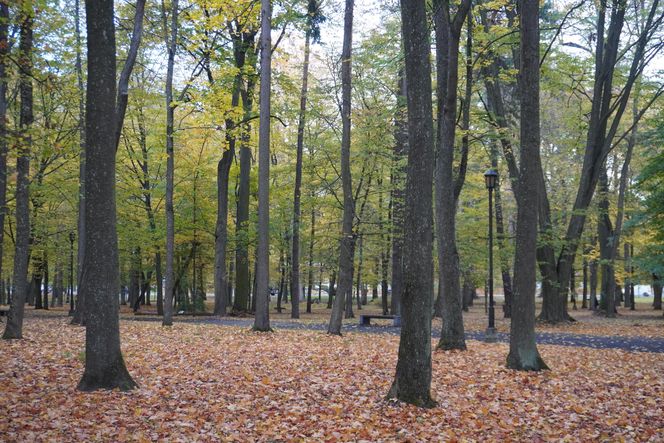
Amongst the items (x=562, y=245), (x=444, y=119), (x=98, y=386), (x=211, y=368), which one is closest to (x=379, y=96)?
(x=562, y=245)

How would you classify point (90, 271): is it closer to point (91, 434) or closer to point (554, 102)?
point (91, 434)

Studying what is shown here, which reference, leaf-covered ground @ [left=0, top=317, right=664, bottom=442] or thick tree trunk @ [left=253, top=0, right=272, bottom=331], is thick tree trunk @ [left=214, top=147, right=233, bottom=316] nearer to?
thick tree trunk @ [left=253, top=0, right=272, bottom=331]

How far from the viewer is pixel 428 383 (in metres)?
6.39

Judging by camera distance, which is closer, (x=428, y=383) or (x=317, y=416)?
(x=317, y=416)

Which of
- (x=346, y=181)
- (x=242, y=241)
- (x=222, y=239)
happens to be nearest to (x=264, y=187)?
(x=346, y=181)

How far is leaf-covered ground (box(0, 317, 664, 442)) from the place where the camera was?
541 centimetres

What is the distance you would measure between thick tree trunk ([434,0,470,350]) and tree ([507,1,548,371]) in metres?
1.78

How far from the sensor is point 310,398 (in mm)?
6688

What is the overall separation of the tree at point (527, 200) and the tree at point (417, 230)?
334 cm

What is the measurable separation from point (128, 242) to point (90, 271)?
18.5 m

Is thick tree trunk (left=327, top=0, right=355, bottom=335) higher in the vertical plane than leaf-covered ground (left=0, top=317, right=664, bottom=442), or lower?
higher

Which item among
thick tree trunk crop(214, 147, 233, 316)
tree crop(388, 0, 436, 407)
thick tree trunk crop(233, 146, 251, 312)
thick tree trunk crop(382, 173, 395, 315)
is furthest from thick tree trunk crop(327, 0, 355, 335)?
thick tree trunk crop(233, 146, 251, 312)

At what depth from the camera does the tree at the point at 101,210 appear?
21.6ft

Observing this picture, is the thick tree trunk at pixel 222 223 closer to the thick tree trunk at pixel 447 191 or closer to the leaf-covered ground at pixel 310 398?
the leaf-covered ground at pixel 310 398
